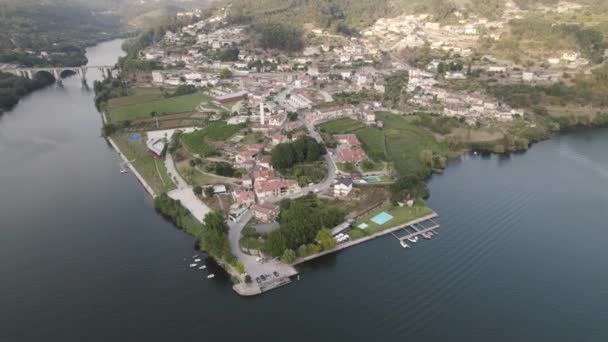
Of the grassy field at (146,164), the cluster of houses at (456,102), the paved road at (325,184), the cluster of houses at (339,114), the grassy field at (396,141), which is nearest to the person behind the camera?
the paved road at (325,184)

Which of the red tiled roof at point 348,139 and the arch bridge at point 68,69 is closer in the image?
the red tiled roof at point 348,139

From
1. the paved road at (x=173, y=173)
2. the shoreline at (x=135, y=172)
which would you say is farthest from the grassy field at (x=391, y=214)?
the shoreline at (x=135, y=172)

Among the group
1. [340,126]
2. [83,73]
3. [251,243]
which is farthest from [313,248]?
[83,73]

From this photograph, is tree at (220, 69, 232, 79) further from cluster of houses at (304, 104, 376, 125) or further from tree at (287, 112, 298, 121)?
cluster of houses at (304, 104, 376, 125)

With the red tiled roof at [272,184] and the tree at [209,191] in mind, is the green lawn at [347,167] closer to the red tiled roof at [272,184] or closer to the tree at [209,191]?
the red tiled roof at [272,184]

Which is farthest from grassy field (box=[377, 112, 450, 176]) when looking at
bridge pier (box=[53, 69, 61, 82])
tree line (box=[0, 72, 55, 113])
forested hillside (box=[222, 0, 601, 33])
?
bridge pier (box=[53, 69, 61, 82])

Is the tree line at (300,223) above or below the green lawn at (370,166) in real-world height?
below
